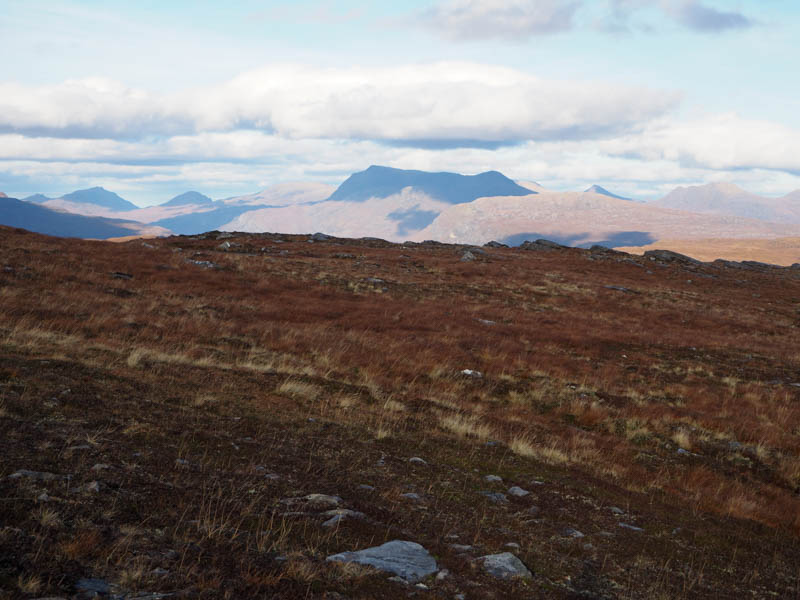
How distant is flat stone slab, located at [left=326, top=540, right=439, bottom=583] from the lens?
4.40 m

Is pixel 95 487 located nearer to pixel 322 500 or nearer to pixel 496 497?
pixel 322 500

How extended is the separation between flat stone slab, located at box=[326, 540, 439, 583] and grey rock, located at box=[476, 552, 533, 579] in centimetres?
53

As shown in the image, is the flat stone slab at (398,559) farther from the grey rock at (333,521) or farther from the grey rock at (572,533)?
the grey rock at (572,533)

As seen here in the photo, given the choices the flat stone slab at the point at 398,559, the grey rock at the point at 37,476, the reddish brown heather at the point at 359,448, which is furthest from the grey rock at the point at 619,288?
the grey rock at the point at 37,476

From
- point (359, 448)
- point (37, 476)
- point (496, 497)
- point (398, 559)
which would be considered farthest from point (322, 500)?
point (37, 476)

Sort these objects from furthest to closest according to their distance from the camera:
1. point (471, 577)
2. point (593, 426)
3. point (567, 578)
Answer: point (593, 426)
point (567, 578)
point (471, 577)

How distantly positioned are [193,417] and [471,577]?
518cm

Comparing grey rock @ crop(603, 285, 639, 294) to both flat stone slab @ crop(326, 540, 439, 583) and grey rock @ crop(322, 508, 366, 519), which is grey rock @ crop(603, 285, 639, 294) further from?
flat stone slab @ crop(326, 540, 439, 583)

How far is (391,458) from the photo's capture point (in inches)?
308

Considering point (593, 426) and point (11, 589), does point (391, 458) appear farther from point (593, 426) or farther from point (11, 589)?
point (593, 426)

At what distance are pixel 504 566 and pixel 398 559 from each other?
1.02m

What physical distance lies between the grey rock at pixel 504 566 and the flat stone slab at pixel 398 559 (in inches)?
21.0

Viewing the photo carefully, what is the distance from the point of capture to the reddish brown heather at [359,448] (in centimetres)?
430

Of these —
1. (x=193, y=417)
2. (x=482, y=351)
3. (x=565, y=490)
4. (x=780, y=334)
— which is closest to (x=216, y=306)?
(x=482, y=351)
